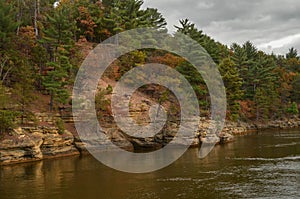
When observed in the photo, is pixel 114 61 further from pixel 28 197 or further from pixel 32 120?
pixel 28 197

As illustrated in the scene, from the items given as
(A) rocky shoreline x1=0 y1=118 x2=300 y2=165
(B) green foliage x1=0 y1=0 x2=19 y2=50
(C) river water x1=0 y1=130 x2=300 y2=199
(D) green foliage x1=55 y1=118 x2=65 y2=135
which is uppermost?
(B) green foliage x1=0 y1=0 x2=19 y2=50

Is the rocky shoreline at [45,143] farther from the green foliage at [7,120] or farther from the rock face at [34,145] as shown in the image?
the green foliage at [7,120]

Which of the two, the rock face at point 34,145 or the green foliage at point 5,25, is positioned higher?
the green foliage at point 5,25

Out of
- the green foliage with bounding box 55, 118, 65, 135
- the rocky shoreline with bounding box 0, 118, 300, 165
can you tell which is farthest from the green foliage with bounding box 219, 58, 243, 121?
the green foliage with bounding box 55, 118, 65, 135

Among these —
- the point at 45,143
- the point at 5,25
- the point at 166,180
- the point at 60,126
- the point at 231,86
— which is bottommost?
the point at 166,180

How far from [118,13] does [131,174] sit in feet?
103

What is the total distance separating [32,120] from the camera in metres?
32.8

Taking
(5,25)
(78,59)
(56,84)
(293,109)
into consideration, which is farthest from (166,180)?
(293,109)

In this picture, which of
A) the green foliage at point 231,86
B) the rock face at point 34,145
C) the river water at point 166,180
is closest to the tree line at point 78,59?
the green foliage at point 231,86

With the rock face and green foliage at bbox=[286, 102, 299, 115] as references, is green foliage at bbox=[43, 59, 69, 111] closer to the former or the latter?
the rock face

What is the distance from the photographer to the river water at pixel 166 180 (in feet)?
61.8

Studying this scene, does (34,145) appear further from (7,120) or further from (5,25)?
(5,25)

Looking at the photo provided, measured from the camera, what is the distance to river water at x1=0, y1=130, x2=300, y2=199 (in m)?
18.8

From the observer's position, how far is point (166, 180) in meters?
22.3
